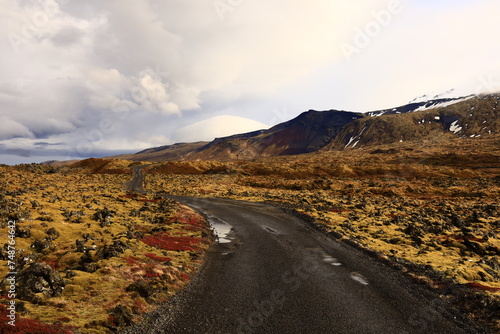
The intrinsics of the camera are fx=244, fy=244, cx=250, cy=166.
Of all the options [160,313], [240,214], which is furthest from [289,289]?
[240,214]

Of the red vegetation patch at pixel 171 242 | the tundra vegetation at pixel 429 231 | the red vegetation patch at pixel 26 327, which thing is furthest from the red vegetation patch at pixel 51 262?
the tundra vegetation at pixel 429 231

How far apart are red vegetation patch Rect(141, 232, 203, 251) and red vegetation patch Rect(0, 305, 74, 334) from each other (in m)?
8.61

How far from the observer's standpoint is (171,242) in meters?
16.8

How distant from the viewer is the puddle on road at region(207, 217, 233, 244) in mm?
18750

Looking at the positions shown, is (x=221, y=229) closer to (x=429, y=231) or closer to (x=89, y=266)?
(x=89, y=266)

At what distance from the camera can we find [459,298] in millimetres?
10031

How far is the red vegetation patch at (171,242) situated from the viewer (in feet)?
51.7

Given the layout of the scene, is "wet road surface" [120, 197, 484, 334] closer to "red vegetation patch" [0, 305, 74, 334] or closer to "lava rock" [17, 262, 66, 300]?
"red vegetation patch" [0, 305, 74, 334]

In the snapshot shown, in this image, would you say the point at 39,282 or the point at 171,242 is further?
the point at 171,242

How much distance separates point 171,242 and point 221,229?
229 inches

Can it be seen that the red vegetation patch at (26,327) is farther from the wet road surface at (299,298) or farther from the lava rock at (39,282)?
the wet road surface at (299,298)

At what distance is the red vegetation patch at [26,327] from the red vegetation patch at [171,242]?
861 cm

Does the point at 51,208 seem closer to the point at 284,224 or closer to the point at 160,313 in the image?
the point at 160,313

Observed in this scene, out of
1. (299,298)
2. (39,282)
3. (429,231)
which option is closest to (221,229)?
(299,298)
